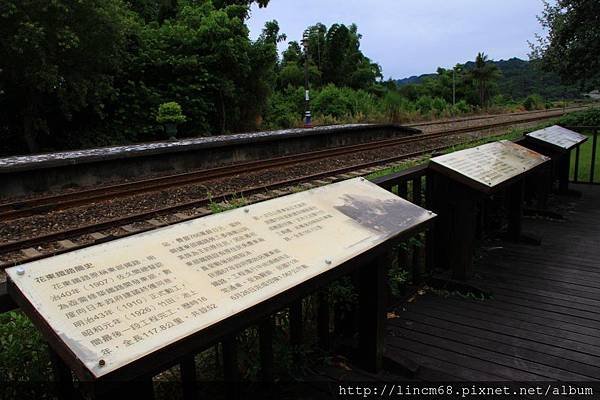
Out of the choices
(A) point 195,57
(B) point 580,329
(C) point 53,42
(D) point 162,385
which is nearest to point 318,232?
(D) point 162,385

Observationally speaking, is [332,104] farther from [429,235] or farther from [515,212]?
[429,235]

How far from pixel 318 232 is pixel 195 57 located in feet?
60.5

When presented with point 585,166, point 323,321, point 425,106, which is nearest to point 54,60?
point 323,321

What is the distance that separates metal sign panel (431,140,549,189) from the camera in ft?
12.6

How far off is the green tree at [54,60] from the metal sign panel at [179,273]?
12.6 meters

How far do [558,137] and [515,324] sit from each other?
4537 millimetres

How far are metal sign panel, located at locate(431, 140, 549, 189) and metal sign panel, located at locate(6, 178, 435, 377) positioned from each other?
1502mm

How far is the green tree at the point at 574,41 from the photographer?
370 inches

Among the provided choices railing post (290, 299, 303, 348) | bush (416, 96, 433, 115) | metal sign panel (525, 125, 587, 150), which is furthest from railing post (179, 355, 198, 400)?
bush (416, 96, 433, 115)

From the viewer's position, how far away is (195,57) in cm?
1927

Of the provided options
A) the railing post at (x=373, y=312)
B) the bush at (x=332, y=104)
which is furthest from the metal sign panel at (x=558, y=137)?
the bush at (x=332, y=104)

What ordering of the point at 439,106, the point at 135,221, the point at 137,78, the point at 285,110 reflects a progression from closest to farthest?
the point at 135,221, the point at 137,78, the point at 285,110, the point at 439,106

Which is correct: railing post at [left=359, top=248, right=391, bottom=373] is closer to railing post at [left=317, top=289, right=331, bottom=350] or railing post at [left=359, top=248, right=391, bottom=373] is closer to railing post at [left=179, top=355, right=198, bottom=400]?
railing post at [left=317, top=289, right=331, bottom=350]

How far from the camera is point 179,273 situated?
177 centimetres
